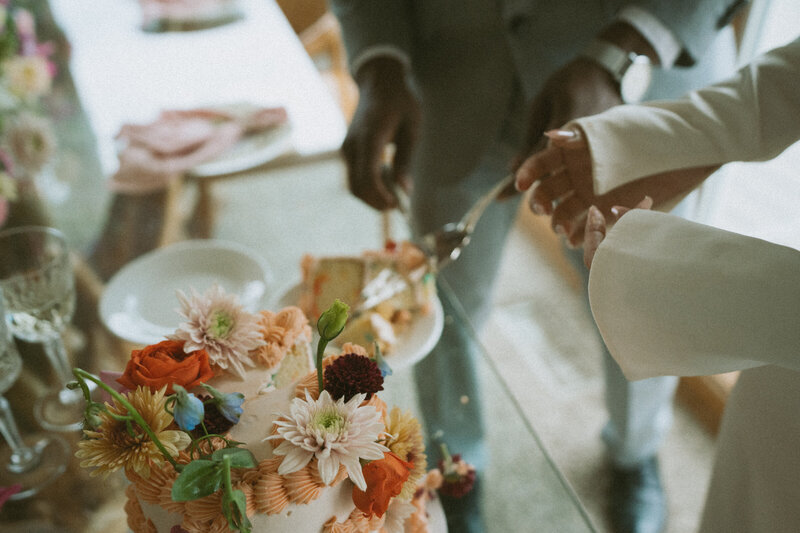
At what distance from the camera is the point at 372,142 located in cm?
109

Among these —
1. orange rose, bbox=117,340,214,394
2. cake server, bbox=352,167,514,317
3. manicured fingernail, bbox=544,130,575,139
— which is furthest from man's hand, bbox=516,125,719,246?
orange rose, bbox=117,340,214,394

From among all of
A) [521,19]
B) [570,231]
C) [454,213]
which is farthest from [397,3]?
[570,231]

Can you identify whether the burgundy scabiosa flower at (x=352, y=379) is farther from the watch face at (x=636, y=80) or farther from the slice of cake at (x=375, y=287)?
the watch face at (x=636, y=80)

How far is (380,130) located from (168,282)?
470 millimetres

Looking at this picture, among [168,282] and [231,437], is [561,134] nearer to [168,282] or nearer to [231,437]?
[231,437]

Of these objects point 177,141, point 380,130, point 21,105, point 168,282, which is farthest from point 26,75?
point 380,130

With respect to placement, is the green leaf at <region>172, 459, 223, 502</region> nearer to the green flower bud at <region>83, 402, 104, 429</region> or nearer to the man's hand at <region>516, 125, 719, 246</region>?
the green flower bud at <region>83, 402, 104, 429</region>

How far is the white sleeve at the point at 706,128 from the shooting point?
25.8 inches

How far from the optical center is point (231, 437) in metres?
0.45

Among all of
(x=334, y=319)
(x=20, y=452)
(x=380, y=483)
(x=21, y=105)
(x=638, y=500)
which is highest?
(x=334, y=319)

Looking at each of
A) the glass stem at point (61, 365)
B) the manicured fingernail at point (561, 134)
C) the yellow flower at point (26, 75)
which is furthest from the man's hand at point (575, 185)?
the yellow flower at point (26, 75)

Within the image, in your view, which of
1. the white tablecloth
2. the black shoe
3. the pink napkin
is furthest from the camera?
the pink napkin

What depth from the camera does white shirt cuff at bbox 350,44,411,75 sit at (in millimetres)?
1148

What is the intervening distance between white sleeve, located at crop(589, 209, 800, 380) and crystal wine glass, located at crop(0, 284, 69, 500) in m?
0.66
